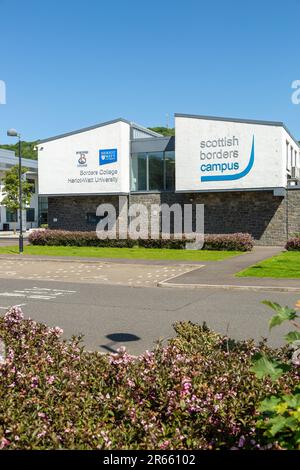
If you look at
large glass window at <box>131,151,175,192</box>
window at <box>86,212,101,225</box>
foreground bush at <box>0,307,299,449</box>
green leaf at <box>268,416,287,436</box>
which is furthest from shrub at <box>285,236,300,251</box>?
green leaf at <box>268,416,287,436</box>

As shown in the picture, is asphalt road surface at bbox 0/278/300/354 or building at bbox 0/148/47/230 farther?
building at bbox 0/148/47/230

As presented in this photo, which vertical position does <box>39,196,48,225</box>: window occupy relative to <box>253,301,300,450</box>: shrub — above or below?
above

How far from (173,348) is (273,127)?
90.7ft

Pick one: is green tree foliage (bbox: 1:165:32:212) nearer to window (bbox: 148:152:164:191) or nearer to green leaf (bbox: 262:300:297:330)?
window (bbox: 148:152:164:191)

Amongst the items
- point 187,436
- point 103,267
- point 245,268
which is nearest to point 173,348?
point 187,436

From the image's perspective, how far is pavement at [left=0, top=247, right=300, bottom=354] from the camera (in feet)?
30.6

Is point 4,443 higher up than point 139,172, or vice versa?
point 139,172

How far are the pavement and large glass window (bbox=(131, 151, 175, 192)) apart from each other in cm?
1413

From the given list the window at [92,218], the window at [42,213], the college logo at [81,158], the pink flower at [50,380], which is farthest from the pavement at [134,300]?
the window at [42,213]

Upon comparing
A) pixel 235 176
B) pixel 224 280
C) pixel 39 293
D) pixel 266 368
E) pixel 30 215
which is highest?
pixel 235 176

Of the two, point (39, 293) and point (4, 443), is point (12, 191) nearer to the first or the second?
point (39, 293)

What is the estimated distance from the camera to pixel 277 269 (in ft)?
62.2

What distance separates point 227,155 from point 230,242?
615cm

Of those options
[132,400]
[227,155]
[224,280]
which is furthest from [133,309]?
[227,155]
